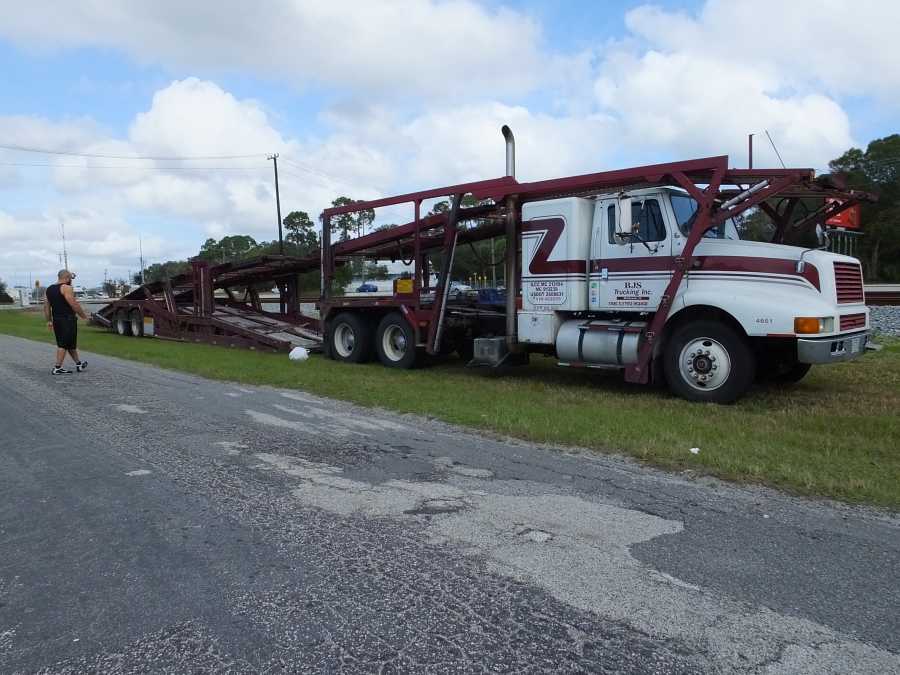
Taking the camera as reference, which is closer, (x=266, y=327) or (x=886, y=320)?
(x=266, y=327)

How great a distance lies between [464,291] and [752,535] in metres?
8.45

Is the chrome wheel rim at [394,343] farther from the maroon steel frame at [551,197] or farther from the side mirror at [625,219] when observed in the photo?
the side mirror at [625,219]

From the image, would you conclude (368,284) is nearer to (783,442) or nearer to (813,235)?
(813,235)

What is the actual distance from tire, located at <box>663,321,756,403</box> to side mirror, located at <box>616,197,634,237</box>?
56.9 inches

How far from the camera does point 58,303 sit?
10727 mm

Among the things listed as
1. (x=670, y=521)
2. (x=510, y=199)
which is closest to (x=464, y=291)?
(x=510, y=199)

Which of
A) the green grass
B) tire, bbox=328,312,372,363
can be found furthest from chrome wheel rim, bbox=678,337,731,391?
tire, bbox=328,312,372,363

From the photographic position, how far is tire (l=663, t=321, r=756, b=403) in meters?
7.89

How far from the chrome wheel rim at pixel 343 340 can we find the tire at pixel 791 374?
7.55m

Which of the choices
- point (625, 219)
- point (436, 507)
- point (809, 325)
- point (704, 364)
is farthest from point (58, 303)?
point (809, 325)

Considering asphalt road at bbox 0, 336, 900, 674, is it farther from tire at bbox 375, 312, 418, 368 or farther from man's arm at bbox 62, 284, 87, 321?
tire at bbox 375, 312, 418, 368

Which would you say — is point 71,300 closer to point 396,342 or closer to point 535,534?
point 396,342

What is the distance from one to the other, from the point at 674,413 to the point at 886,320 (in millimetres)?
13807

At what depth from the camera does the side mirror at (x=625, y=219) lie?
878 centimetres
